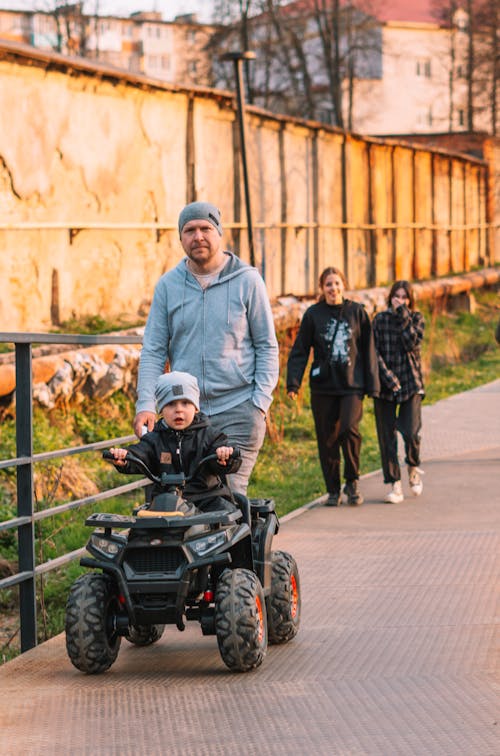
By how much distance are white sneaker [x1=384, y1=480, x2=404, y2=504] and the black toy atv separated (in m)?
4.82

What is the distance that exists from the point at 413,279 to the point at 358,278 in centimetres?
487

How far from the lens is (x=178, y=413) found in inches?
229

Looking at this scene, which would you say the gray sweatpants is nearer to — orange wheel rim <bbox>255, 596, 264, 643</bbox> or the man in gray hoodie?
the man in gray hoodie

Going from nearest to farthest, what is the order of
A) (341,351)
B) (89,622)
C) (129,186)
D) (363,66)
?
1. (89,622)
2. (341,351)
3. (129,186)
4. (363,66)

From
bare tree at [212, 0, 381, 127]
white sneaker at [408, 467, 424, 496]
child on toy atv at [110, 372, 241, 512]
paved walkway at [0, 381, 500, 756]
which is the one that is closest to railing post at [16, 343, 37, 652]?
paved walkway at [0, 381, 500, 756]

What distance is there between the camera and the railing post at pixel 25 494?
6.44 m

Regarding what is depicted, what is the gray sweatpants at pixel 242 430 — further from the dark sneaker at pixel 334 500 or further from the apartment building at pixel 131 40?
the apartment building at pixel 131 40

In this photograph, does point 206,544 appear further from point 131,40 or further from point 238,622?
point 131,40

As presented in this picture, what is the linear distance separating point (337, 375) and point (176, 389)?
4650 mm

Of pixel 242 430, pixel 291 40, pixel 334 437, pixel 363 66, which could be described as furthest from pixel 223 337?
pixel 363 66

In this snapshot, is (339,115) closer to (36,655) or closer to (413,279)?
(413,279)

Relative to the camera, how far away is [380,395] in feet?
35.4

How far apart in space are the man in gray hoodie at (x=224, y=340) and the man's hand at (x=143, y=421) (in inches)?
0.7

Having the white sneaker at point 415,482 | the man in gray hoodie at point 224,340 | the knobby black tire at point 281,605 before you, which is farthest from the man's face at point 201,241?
the white sneaker at point 415,482
